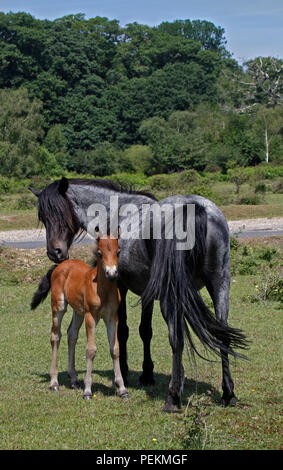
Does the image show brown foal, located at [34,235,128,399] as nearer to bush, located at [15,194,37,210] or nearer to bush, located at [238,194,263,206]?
bush, located at [238,194,263,206]

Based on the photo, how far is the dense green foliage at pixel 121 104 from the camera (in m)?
A: 54.2

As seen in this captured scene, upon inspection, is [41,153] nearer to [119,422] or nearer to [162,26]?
[119,422]

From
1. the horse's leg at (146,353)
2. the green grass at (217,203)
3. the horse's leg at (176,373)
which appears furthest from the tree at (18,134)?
the horse's leg at (176,373)

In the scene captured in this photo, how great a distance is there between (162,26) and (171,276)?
139646 mm

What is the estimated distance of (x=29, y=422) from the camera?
5570mm

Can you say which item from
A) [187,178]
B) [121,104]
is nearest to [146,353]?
[187,178]

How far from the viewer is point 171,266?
5.87 metres

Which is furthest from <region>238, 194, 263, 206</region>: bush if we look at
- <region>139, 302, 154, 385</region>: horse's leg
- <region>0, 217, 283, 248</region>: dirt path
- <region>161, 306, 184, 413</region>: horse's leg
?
<region>161, 306, 184, 413</region>: horse's leg

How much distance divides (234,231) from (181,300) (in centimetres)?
1615

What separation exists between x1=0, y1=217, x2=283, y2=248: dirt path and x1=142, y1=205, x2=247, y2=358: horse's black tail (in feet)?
44.0

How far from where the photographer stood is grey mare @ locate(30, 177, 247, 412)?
19.2 feet

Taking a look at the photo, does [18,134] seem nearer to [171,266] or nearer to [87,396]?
[87,396]

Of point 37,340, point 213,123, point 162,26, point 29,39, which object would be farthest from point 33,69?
point 37,340

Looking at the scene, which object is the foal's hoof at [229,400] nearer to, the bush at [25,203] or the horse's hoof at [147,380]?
the horse's hoof at [147,380]
